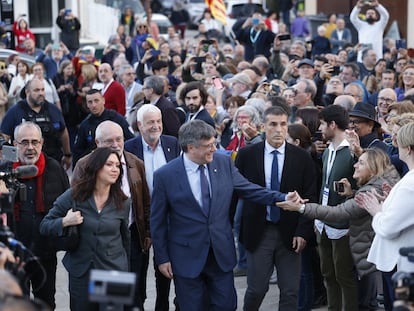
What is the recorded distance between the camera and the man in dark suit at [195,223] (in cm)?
820

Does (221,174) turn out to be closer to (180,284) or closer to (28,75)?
(180,284)

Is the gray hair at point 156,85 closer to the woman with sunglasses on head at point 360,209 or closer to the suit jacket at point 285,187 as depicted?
the suit jacket at point 285,187

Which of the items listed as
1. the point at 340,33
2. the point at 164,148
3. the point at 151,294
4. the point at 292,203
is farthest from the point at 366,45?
the point at 292,203

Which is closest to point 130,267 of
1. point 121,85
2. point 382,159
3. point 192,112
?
point 382,159

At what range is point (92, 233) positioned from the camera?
792 cm

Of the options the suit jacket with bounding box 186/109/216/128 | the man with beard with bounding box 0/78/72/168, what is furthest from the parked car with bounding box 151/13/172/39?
the suit jacket with bounding box 186/109/216/128

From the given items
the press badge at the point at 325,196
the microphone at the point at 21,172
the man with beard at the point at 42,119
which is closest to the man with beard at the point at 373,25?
the man with beard at the point at 42,119

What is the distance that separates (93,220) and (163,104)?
171 inches

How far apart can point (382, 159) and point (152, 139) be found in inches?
87.7

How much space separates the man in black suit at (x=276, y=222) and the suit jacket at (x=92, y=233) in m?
1.25

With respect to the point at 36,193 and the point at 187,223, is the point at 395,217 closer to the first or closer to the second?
the point at 187,223

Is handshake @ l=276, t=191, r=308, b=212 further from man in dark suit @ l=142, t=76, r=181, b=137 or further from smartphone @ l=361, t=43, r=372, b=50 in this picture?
smartphone @ l=361, t=43, r=372, b=50

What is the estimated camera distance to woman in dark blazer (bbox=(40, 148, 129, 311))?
7.92 m

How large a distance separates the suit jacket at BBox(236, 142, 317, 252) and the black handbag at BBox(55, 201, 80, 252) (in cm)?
158
